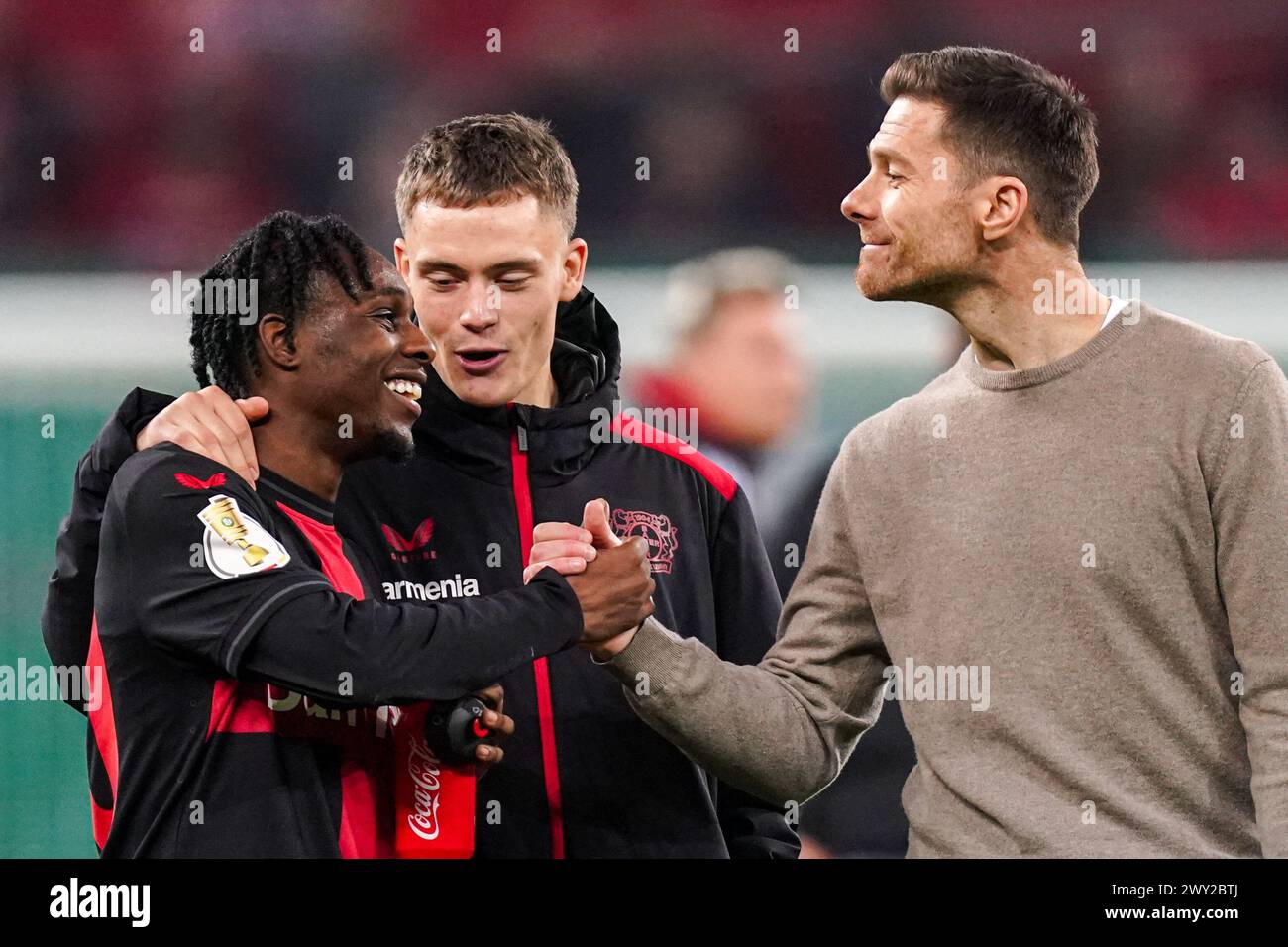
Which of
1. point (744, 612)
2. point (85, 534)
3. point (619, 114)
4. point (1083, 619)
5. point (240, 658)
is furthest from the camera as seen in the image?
point (619, 114)

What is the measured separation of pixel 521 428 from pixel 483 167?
0.35m

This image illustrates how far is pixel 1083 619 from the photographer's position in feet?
5.53

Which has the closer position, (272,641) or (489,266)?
(272,641)

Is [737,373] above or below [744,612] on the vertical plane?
above

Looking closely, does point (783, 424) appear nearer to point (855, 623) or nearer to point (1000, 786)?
point (855, 623)

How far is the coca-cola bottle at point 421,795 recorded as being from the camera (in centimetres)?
179

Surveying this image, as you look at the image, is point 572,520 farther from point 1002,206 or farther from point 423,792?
point 1002,206

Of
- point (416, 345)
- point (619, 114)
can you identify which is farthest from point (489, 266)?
point (619, 114)

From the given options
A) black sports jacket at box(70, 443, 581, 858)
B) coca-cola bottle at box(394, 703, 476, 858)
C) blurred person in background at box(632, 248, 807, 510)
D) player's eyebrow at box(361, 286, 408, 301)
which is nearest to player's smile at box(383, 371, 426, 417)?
player's eyebrow at box(361, 286, 408, 301)

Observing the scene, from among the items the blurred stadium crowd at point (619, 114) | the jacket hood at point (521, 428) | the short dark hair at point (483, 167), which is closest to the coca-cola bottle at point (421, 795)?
the jacket hood at point (521, 428)

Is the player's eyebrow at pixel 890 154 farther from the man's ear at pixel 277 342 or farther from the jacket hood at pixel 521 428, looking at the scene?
the man's ear at pixel 277 342

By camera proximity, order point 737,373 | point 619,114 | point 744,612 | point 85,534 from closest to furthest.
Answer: point 85,534 < point 744,612 < point 737,373 < point 619,114

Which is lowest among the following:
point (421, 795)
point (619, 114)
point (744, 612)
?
point (421, 795)
